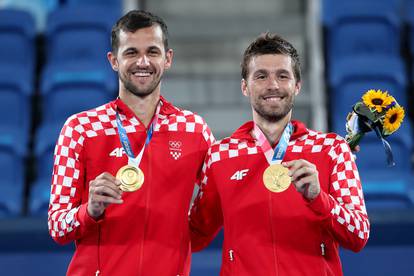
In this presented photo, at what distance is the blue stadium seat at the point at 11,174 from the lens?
557 cm

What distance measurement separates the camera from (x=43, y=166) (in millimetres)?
5949

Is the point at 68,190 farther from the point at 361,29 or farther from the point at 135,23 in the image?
the point at 361,29

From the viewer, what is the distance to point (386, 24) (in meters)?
6.80

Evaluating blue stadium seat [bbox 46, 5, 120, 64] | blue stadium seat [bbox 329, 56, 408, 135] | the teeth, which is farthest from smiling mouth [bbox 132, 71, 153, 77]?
blue stadium seat [bbox 46, 5, 120, 64]

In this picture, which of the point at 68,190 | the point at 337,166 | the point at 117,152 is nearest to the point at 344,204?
the point at 337,166

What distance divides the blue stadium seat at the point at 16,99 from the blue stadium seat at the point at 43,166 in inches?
7.0

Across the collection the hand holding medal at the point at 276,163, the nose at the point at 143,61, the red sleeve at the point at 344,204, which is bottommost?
the red sleeve at the point at 344,204

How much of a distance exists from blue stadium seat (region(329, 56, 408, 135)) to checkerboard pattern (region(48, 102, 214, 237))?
11.3 feet

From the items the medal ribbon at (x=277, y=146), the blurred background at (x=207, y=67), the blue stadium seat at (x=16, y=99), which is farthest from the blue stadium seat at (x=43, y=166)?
the medal ribbon at (x=277, y=146)

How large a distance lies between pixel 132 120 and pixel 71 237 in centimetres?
52

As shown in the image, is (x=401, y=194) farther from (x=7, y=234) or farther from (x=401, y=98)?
(x=7, y=234)

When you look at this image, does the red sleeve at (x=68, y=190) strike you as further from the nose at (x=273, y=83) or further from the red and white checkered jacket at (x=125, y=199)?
the nose at (x=273, y=83)

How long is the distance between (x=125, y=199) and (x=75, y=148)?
0.28m

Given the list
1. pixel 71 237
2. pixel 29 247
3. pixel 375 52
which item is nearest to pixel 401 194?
pixel 375 52
